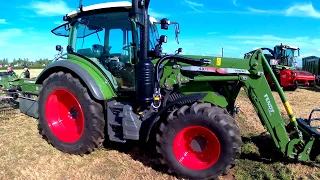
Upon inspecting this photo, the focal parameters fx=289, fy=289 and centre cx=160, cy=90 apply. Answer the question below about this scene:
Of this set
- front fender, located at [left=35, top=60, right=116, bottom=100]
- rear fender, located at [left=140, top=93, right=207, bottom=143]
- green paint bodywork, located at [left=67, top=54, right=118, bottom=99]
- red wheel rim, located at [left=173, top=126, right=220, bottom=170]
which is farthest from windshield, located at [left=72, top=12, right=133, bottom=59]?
red wheel rim, located at [left=173, top=126, right=220, bottom=170]

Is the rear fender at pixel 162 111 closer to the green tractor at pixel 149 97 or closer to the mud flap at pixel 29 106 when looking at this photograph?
the green tractor at pixel 149 97

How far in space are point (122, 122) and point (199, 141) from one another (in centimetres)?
114

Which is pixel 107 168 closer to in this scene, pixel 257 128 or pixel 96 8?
pixel 96 8

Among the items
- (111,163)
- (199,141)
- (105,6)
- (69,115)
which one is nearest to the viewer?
(199,141)

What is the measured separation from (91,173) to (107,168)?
0.25 metres

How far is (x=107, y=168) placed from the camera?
4.05 meters

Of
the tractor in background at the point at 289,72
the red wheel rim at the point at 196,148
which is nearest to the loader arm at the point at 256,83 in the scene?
the red wheel rim at the point at 196,148

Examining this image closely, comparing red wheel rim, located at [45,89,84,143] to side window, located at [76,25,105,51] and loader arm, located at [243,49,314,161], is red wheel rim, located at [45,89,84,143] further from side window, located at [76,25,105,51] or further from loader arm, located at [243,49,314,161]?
loader arm, located at [243,49,314,161]

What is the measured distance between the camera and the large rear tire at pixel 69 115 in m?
4.29

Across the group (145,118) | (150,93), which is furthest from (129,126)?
(150,93)

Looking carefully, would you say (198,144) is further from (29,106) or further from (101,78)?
(29,106)

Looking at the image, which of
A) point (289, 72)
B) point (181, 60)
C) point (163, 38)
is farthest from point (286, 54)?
point (181, 60)

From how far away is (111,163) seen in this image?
4230mm

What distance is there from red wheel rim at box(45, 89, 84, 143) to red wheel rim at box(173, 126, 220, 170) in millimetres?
1759
